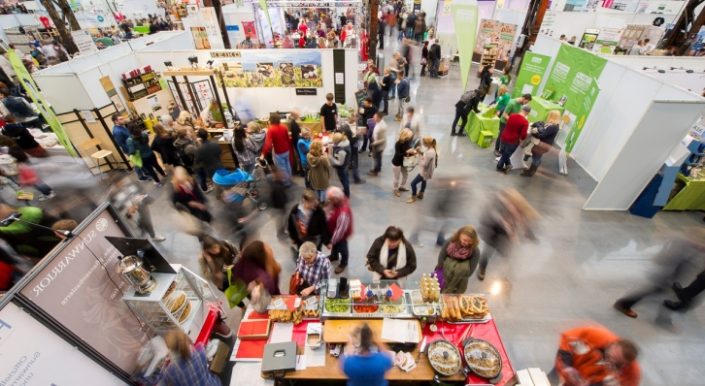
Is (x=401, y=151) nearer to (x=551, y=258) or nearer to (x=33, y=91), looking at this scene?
(x=551, y=258)

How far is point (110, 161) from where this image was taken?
23.9 feet

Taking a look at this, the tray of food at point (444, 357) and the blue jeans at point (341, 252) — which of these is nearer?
the tray of food at point (444, 357)

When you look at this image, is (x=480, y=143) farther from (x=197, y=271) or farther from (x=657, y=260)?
(x=197, y=271)

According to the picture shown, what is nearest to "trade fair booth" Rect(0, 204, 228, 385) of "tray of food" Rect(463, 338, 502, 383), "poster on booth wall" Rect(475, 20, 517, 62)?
"tray of food" Rect(463, 338, 502, 383)

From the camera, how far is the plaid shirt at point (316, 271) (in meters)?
3.41

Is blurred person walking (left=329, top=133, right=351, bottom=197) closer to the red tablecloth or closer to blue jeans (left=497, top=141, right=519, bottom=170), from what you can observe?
the red tablecloth

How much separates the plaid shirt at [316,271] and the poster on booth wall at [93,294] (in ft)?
5.78

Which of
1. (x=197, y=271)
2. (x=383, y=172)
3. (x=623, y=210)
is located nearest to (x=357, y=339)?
(x=197, y=271)

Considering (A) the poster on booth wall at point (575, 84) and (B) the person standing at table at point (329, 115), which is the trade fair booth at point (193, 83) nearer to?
(B) the person standing at table at point (329, 115)

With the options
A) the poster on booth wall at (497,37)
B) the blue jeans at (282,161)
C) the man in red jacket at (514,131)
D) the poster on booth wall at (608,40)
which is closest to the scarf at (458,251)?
the blue jeans at (282,161)

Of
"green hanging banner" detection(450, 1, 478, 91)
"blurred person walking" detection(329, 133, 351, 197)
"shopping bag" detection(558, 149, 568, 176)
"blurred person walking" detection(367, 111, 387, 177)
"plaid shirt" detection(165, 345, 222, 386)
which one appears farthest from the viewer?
"shopping bag" detection(558, 149, 568, 176)

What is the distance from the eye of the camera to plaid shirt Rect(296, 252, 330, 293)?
3410mm

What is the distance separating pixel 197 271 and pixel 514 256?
16.8 ft

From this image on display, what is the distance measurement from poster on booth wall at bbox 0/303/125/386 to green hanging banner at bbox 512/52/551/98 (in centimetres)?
1128
